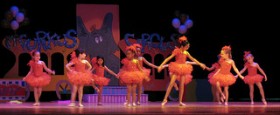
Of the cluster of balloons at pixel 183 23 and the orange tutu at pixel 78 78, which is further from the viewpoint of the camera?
the cluster of balloons at pixel 183 23

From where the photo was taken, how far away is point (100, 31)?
41.8 feet

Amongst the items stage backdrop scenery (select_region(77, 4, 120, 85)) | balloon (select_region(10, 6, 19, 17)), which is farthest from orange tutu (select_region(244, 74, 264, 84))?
balloon (select_region(10, 6, 19, 17))

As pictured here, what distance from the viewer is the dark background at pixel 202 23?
12586 mm

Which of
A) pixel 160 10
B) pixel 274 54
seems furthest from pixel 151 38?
pixel 274 54

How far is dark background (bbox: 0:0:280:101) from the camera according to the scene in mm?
12586

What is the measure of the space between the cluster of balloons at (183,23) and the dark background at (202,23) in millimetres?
422

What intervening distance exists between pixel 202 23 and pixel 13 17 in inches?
200

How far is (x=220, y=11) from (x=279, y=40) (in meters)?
1.81

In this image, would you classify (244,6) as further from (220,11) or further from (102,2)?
(102,2)

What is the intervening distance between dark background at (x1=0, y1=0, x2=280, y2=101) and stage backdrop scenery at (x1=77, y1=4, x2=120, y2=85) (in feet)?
0.77

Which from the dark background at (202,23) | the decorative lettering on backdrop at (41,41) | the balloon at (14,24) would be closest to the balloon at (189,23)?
the dark background at (202,23)

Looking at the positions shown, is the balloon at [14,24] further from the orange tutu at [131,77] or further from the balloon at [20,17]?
the orange tutu at [131,77]

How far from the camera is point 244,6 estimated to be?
1301 cm

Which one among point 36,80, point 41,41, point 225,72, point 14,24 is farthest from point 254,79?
point 14,24
